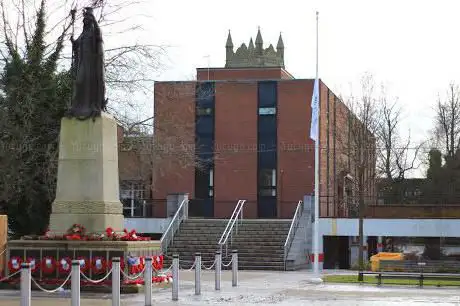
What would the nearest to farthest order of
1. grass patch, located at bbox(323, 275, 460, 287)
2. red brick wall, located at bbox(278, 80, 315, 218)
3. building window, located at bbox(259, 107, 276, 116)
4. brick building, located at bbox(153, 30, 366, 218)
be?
grass patch, located at bbox(323, 275, 460, 287) → red brick wall, located at bbox(278, 80, 315, 218) → brick building, located at bbox(153, 30, 366, 218) → building window, located at bbox(259, 107, 276, 116)

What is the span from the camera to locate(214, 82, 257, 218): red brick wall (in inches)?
1832

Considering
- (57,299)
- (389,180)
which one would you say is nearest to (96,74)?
(57,299)

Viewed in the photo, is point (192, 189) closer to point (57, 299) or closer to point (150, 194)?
point (150, 194)

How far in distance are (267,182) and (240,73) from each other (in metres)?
Result: 12.9

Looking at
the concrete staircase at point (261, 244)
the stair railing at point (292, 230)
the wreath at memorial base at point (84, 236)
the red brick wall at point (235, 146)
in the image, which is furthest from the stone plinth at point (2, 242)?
the red brick wall at point (235, 146)

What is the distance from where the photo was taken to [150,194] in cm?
4859

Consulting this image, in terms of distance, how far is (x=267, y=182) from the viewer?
46.6m

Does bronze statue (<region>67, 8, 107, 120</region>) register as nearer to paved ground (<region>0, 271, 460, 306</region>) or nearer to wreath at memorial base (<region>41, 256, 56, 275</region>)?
wreath at memorial base (<region>41, 256, 56, 275</region>)

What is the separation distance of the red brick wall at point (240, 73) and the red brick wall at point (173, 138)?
30.4 ft

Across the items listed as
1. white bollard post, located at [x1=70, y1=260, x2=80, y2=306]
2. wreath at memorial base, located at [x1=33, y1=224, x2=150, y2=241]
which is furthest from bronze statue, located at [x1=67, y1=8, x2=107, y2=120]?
white bollard post, located at [x1=70, y1=260, x2=80, y2=306]

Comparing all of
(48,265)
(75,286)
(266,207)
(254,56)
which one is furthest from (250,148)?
(75,286)

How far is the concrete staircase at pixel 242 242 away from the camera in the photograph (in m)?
35.5

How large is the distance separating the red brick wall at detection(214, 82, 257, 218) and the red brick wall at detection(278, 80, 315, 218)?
60.7 inches

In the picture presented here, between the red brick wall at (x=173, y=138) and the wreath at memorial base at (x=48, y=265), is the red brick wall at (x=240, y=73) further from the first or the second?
the wreath at memorial base at (x=48, y=265)
